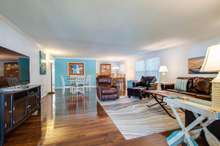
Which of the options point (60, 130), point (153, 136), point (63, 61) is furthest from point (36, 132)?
point (63, 61)

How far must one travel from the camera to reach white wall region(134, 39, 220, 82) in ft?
13.8

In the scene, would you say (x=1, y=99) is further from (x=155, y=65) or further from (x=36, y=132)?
(x=155, y=65)

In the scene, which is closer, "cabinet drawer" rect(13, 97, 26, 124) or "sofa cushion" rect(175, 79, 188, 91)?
"cabinet drawer" rect(13, 97, 26, 124)

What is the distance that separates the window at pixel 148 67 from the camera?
6.31 meters

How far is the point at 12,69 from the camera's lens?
2396 millimetres

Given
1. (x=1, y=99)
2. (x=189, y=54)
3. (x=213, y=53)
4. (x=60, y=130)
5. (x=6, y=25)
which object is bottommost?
(x=60, y=130)

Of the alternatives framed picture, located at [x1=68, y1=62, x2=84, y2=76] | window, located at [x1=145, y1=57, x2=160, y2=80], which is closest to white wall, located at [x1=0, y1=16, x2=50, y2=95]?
framed picture, located at [x1=68, y1=62, x2=84, y2=76]

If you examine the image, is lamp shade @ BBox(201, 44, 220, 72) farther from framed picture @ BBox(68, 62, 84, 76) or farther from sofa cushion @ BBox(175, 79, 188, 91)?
framed picture @ BBox(68, 62, 84, 76)

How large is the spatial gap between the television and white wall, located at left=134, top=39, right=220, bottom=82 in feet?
18.3

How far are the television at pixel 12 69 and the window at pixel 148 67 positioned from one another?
5.80 metres

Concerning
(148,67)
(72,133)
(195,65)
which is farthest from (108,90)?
(148,67)

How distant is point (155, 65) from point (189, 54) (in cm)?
195

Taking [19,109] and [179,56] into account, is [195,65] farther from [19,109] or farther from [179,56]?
[19,109]

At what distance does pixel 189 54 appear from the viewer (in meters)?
4.62
